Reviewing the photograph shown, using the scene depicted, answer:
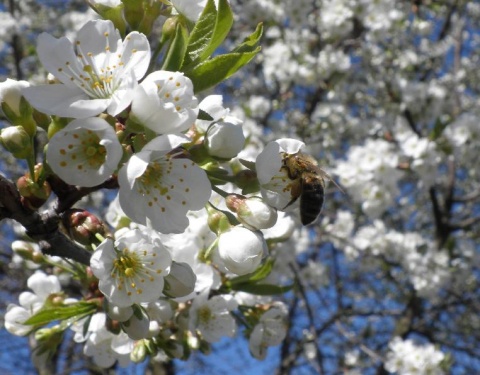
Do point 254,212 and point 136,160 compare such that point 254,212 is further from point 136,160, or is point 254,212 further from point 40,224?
point 40,224

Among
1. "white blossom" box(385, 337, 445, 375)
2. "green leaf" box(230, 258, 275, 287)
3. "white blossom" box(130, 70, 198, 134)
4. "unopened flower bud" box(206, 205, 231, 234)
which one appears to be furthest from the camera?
"white blossom" box(385, 337, 445, 375)

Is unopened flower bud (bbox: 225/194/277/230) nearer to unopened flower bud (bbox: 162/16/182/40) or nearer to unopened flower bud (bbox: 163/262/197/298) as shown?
unopened flower bud (bbox: 163/262/197/298)

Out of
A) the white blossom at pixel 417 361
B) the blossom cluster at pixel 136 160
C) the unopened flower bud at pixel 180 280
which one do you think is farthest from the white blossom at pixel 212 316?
the white blossom at pixel 417 361

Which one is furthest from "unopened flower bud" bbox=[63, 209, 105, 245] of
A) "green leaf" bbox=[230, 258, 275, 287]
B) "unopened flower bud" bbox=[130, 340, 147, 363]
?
"green leaf" bbox=[230, 258, 275, 287]

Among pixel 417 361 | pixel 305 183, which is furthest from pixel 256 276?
pixel 417 361

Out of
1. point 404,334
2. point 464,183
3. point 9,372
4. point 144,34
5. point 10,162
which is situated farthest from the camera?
point 464,183

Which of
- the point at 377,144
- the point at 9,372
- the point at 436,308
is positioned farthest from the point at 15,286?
the point at 436,308

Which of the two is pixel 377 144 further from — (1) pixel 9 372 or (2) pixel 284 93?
(1) pixel 9 372

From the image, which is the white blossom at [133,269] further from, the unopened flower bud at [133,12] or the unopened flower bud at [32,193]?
the unopened flower bud at [133,12]
